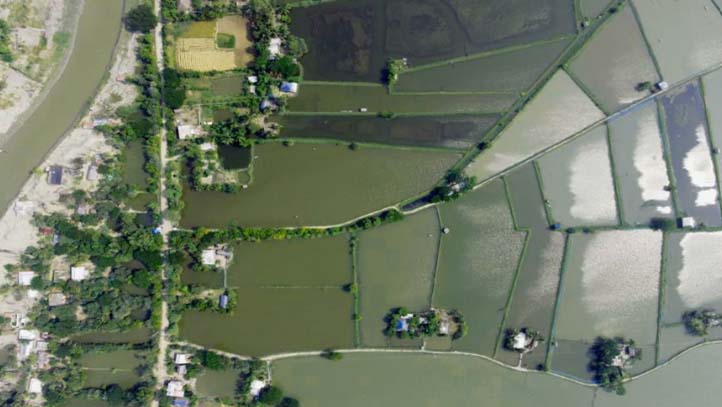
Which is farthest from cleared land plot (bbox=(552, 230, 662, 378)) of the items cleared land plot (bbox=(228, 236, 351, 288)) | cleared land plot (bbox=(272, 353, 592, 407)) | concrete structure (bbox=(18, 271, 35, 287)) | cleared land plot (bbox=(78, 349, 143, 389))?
concrete structure (bbox=(18, 271, 35, 287))

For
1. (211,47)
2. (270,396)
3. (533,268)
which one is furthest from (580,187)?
(211,47)

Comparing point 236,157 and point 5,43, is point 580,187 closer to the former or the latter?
point 236,157

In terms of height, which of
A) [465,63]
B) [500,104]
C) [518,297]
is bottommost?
[518,297]

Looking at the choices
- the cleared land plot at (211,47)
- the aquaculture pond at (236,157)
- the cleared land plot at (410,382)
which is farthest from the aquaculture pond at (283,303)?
the cleared land plot at (211,47)

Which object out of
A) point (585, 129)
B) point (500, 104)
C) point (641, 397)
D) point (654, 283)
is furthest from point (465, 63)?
point (641, 397)

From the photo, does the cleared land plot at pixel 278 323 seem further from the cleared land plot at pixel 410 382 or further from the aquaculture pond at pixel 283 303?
the cleared land plot at pixel 410 382

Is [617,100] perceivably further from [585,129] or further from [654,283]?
[654,283]
